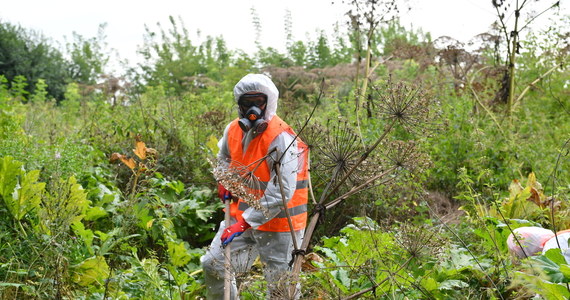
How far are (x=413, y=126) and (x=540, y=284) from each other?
1.09 metres

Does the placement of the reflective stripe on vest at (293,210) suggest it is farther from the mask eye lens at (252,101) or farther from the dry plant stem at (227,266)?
the mask eye lens at (252,101)

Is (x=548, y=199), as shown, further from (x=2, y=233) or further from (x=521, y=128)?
(x=2, y=233)

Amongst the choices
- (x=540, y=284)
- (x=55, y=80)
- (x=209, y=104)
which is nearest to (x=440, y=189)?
(x=209, y=104)

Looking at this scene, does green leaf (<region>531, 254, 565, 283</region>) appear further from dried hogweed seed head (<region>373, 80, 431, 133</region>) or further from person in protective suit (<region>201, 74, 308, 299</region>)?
person in protective suit (<region>201, 74, 308, 299</region>)

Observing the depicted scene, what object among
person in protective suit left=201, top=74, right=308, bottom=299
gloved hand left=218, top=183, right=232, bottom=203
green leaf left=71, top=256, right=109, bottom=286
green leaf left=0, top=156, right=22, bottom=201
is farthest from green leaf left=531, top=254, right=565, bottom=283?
green leaf left=0, top=156, right=22, bottom=201

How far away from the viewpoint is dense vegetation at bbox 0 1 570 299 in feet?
9.70

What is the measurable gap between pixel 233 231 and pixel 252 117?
870mm

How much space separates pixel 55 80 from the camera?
19703mm

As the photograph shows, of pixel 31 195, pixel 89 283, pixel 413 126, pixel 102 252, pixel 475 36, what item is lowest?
pixel 89 283

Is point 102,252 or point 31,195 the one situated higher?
point 31,195

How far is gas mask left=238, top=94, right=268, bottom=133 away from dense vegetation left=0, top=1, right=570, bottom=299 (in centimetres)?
56

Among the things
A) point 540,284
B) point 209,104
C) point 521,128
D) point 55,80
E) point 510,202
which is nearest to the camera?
point 540,284

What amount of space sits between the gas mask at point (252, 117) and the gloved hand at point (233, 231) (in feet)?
2.34

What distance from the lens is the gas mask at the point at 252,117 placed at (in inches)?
173
